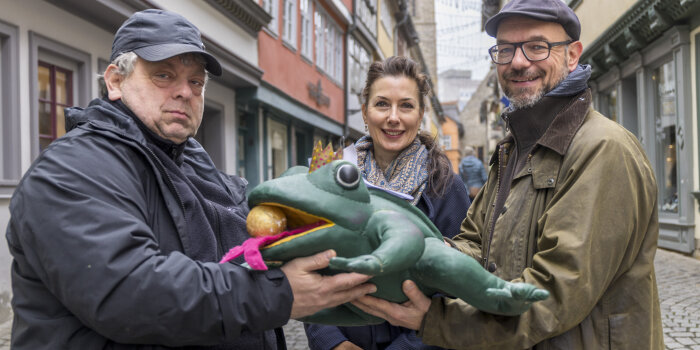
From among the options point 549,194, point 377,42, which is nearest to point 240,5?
point 549,194

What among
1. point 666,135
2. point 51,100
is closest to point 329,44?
point 666,135

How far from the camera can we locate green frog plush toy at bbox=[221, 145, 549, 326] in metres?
Result: 1.42

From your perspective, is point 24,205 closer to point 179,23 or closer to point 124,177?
point 124,177

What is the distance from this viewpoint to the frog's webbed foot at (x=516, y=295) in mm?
1425

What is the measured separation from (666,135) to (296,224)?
9.50 m

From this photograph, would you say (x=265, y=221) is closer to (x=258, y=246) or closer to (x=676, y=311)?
(x=258, y=246)

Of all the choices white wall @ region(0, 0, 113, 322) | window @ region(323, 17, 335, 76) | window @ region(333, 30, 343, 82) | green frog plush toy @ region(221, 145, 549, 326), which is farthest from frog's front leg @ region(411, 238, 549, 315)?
window @ region(333, 30, 343, 82)

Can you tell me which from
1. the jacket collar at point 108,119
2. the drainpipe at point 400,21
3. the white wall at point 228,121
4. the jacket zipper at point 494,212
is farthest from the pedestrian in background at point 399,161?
the drainpipe at point 400,21

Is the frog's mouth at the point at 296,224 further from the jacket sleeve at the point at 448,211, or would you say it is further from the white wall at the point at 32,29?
the white wall at the point at 32,29

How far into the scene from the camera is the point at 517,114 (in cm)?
208

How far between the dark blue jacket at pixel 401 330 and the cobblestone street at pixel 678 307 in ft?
8.43

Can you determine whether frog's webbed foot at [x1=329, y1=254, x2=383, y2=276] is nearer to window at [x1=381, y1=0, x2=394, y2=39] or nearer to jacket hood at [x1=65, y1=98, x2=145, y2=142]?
jacket hood at [x1=65, y1=98, x2=145, y2=142]

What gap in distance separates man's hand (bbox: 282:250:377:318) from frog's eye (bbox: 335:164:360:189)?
19 cm

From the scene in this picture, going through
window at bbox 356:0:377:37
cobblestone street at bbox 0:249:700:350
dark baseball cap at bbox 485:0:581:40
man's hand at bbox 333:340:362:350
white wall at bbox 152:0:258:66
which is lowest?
cobblestone street at bbox 0:249:700:350
